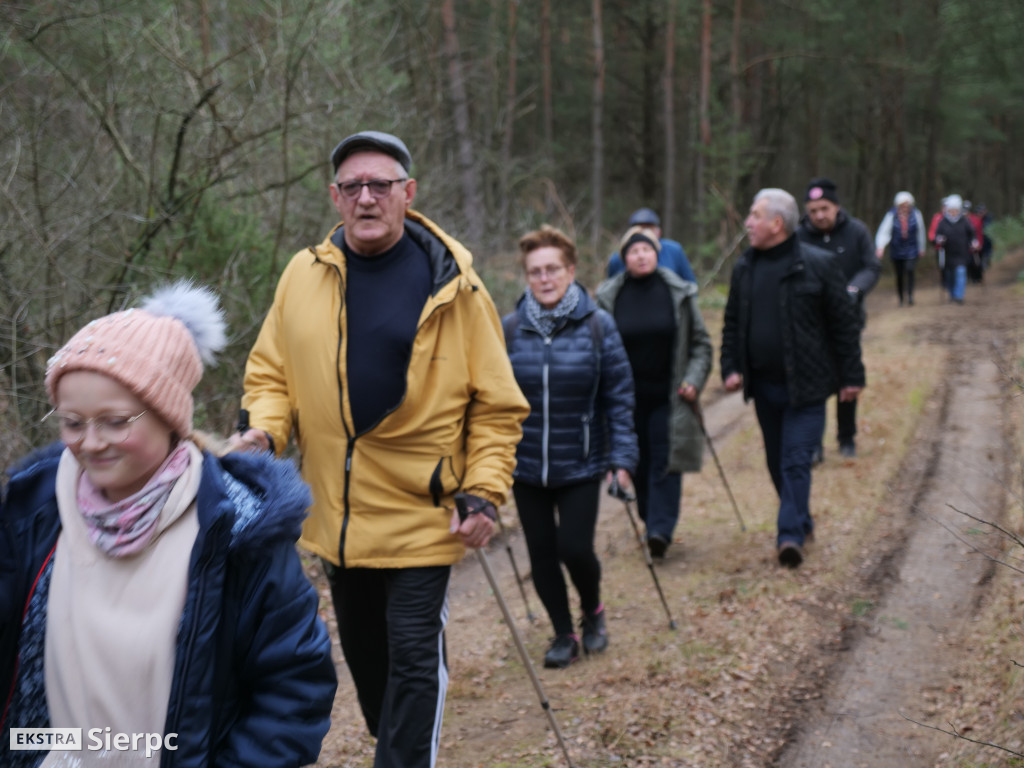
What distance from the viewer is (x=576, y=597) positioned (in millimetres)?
6516

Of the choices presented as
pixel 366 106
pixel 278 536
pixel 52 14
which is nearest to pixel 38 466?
pixel 278 536

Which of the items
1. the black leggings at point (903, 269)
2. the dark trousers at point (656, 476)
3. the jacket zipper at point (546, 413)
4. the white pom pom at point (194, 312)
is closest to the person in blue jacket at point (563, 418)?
the jacket zipper at point (546, 413)

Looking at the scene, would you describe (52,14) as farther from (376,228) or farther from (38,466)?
(38,466)

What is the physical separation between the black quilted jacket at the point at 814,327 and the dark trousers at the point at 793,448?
119mm

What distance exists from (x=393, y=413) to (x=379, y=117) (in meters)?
Result: 8.26

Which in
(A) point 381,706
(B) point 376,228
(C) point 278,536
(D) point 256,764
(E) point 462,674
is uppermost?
(B) point 376,228

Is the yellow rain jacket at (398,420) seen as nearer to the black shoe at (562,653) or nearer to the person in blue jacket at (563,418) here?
the person in blue jacket at (563,418)

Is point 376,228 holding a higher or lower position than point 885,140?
lower

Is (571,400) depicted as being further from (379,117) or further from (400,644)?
A: (379,117)

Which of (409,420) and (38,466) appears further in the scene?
(409,420)

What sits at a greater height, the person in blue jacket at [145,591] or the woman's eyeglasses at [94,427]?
the woman's eyeglasses at [94,427]

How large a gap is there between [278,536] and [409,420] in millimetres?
1487

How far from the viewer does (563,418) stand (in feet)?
16.9

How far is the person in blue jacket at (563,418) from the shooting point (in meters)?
5.11
